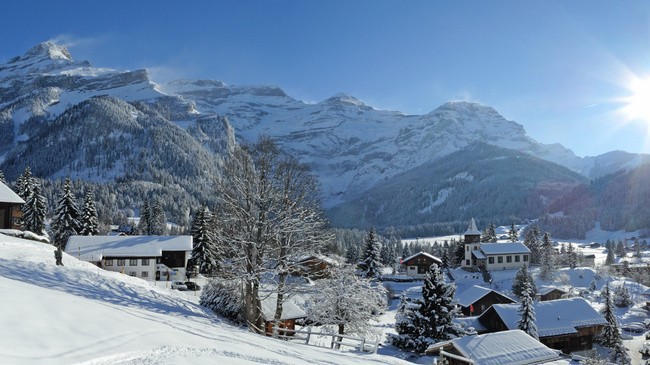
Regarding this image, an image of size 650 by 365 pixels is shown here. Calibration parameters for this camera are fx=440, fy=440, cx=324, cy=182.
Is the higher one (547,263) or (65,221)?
(65,221)

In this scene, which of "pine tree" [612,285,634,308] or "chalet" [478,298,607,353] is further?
"pine tree" [612,285,634,308]

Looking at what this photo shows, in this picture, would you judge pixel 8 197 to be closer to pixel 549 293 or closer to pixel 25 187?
pixel 25 187

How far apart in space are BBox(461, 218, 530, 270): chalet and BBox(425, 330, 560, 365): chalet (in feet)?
195

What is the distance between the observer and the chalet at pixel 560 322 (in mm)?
46344

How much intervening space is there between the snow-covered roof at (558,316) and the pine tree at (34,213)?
5935 cm

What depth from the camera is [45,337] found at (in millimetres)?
8789

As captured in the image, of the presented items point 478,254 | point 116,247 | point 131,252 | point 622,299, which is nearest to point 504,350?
point 131,252

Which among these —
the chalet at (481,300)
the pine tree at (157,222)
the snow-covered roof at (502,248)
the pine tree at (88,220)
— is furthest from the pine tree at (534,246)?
the pine tree at (88,220)

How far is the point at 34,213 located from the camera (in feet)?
197

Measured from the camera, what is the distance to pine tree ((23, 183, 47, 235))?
195ft

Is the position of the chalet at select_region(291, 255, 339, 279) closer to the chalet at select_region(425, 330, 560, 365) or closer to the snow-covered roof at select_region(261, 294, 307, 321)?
the snow-covered roof at select_region(261, 294, 307, 321)

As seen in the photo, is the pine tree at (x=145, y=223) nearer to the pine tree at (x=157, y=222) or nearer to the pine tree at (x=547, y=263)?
the pine tree at (x=157, y=222)

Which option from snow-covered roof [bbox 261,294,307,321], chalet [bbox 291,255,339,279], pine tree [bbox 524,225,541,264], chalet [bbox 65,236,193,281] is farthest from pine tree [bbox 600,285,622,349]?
chalet [bbox 65,236,193,281]

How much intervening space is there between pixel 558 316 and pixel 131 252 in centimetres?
5164
